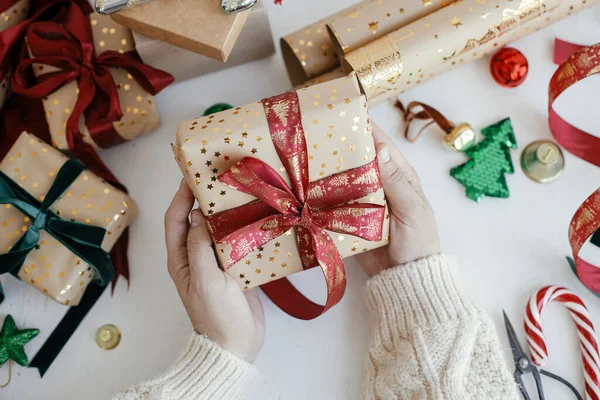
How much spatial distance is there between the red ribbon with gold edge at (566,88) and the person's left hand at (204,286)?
875 millimetres

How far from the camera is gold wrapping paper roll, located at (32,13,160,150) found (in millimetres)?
1266

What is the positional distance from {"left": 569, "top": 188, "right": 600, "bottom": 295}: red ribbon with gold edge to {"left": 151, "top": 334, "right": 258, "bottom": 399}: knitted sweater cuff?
78 cm

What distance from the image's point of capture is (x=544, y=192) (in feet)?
4.32

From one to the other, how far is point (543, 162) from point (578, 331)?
41cm

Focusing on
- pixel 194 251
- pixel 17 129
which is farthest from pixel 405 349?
pixel 17 129

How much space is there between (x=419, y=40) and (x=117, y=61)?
0.71 metres

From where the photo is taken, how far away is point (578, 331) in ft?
3.99

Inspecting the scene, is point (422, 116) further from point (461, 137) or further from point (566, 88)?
point (566, 88)

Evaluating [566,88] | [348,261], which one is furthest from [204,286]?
[566,88]

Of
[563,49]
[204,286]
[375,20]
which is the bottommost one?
[204,286]

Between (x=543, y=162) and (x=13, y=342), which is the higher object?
(x=543, y=162)

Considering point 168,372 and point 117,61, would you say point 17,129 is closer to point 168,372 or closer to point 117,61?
point 117,61

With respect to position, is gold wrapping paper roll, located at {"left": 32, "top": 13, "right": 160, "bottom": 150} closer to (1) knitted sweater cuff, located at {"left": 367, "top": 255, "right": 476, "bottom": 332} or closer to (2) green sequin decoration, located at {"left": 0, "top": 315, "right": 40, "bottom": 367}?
(2) green sequin decoration, located at {"left": 0, "top": 315, "right": 40, "bottom": 367}

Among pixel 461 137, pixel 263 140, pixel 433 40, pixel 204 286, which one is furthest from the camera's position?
pixel 461 137
